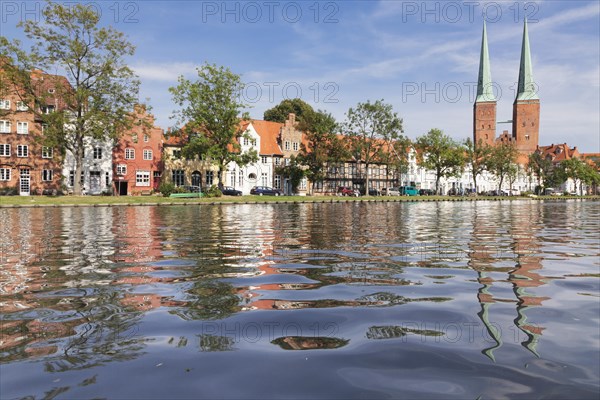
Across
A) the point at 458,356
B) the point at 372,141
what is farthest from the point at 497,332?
the point at 372,141

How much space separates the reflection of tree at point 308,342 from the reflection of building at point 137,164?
2890 inches

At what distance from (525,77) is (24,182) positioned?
143 m

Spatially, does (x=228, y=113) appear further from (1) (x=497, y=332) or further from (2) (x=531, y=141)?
(2) (x=531, y=141)

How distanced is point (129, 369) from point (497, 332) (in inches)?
143

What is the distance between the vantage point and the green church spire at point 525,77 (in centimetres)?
14712

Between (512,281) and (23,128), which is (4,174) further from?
(512,281)

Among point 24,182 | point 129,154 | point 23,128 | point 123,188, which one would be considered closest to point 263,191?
point 129,154

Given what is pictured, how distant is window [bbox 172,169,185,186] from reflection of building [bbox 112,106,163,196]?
234 cm

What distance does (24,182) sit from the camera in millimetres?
69125

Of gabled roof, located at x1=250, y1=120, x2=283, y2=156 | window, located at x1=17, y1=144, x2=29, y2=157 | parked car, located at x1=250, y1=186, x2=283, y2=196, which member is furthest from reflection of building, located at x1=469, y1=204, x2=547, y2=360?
gabled roof, located at x1=250, y1=120, x2=283, y2=156

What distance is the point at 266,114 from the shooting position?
105250 mm

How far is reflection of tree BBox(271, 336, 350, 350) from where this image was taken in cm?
479

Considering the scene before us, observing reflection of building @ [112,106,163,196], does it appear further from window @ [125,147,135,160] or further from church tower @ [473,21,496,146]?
church tower @ [473,21,496,146]

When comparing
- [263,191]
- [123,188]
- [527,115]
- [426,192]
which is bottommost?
[426,192]
